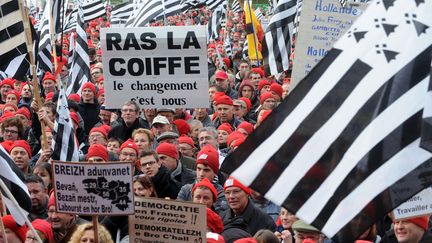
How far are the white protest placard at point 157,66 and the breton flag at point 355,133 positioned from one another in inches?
252

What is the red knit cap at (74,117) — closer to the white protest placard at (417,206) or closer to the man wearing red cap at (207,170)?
the man wearing red cap at (207,170)

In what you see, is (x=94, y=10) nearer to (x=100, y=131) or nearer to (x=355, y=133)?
(x=100, y=131)

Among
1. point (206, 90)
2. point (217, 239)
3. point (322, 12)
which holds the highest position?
point (322, 12)

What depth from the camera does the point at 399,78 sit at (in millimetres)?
4656

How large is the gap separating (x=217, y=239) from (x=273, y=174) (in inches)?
95.9

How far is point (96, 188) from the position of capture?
23.0ft

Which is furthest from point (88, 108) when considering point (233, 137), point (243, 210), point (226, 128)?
point (243, 210)

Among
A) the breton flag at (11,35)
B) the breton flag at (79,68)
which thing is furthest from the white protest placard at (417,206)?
the breton flag at (79,68)

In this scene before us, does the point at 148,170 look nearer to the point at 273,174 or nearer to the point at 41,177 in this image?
the point at 41,177

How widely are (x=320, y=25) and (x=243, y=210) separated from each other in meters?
2.05

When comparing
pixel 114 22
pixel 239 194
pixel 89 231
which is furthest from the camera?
pixel 114 22

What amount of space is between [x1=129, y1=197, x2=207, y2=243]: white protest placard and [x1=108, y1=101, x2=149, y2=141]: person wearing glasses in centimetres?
466

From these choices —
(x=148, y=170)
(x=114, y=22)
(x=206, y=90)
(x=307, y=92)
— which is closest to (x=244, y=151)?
(x=307, y=92)

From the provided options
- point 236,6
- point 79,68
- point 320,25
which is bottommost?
point 79,68
